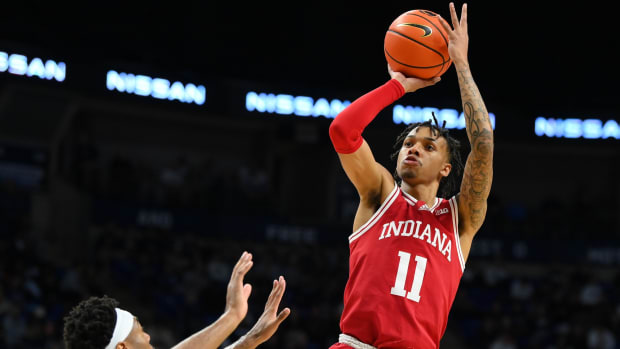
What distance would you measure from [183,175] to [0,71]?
503 centimetres

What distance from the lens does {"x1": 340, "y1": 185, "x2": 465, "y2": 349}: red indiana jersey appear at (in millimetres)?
3543

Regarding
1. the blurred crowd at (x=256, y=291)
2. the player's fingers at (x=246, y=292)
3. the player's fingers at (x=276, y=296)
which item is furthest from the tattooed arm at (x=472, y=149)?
the blurred crowd at (x=256, y=291)

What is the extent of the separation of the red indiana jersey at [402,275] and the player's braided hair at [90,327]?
1.12m

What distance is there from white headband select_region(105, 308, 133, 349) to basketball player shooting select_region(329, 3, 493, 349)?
3.29 feet

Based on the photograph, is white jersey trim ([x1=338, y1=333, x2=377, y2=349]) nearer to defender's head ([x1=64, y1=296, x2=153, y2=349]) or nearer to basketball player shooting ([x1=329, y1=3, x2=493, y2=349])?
basketball player shooting ([x1=329, y1=3, x2=493, y2=349])

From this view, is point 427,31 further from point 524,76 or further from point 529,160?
point 529,160

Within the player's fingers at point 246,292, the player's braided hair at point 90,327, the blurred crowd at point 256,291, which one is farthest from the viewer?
the blurred crowd at point 256,291

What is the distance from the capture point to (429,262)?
3676 mm

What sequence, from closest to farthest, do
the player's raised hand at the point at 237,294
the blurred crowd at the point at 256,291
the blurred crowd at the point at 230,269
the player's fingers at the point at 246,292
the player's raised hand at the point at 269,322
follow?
1. the player's raised hand at the point at 237,294
2. the player's fingers at the point at 246,292
3. the player's raised hand at the point at 269,322
4. the blurred crowd at the point at 256,291
5. the blurred crowd at the point at 230,269

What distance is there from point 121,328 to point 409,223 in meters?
1.46

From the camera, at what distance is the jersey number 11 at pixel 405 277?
141 inches

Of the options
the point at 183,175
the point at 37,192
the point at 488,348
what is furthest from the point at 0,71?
the point at 488,348

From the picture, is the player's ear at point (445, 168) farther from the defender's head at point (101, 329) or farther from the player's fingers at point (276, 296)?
the defender's head at point (101, 329)

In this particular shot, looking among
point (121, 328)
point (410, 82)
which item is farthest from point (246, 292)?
point (410, 82)
